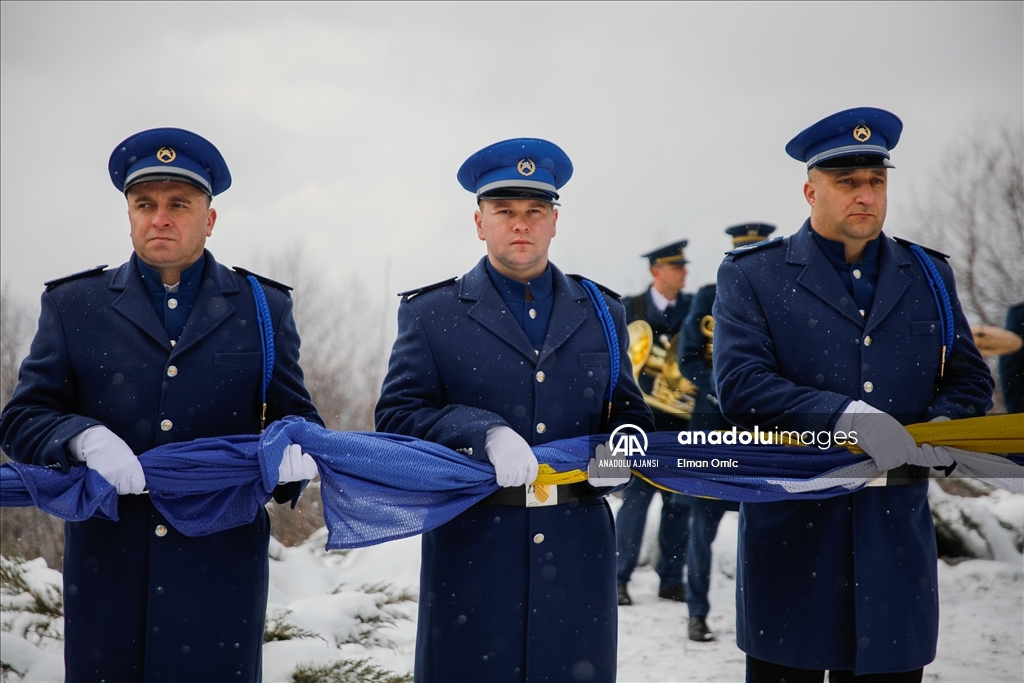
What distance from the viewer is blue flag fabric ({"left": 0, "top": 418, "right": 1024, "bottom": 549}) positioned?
262 centimetres

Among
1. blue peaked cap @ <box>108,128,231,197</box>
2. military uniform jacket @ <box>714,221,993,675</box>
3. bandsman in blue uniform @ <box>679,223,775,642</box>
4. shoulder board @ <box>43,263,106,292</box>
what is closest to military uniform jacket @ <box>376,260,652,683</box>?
military uniform jacket @ <box>714,221,993,675</box>

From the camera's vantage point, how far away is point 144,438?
9.27ft

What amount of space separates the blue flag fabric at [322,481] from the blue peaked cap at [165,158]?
86 cm

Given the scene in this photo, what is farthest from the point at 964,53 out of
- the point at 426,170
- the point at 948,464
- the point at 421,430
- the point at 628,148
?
the point at 421,430

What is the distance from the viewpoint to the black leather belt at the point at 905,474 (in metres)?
2.97

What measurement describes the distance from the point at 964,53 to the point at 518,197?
13.6 feet

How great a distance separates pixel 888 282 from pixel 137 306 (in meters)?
2.46

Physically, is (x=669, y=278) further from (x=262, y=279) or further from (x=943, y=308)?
(x=262, y=279)

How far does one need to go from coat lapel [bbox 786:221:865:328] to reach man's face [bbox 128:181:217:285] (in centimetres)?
199

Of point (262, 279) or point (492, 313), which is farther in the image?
point (262, 279)

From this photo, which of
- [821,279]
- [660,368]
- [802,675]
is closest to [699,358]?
[660,368]

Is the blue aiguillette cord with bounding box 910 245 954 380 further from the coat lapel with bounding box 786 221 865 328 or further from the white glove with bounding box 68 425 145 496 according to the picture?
the white glove with bounding box 68 425 145 496

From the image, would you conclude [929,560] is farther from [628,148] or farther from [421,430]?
[628,148]

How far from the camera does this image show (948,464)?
289 cm
